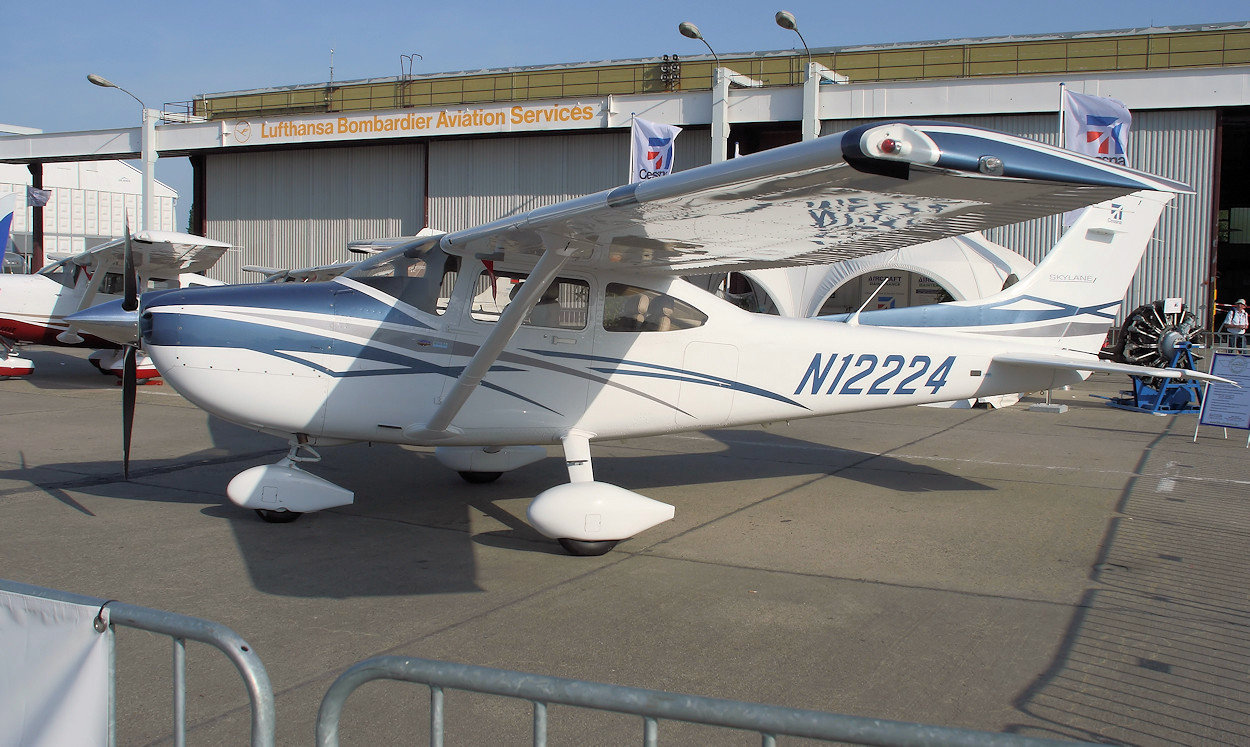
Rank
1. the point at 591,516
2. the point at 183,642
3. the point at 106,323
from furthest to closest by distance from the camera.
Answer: the point at 106,323, the point at 591,516, the point at 183,642

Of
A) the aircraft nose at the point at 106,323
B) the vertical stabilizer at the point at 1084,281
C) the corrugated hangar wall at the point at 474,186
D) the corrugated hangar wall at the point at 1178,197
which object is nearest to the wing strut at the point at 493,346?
the vertical stabilizer at the point at 1084,281

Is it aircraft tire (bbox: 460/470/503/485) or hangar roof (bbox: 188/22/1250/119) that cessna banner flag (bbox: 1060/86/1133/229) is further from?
aircraft tire (bbox: 460/470/503/485)

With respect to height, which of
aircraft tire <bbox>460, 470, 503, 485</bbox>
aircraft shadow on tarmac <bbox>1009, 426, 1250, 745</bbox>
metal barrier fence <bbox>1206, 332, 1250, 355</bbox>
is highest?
metal barrier fence <bbox>1206, 332, 1250, 355</bbox>

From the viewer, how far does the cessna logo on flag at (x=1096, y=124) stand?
15203 mm

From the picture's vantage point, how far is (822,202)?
13.7 ft

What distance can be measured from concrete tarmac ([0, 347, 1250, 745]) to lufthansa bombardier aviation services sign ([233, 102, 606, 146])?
18917 millimetres

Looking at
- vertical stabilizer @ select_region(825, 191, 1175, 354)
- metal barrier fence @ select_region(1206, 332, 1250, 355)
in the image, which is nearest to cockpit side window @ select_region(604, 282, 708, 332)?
vertical stabilizer @ select_region(825, 191, 1175, 354)

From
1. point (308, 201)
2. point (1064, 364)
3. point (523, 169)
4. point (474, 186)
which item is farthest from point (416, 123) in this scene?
point (1064, 364)

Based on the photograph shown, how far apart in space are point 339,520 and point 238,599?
179 centimetres

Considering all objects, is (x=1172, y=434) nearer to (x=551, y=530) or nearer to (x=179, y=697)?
(x=551, y=530)

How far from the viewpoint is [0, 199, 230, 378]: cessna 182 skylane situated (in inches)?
593

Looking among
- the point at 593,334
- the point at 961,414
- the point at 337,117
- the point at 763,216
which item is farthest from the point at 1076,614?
the point at 337,117

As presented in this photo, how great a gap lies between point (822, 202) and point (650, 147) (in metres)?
16.5

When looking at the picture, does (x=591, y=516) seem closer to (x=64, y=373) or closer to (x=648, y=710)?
(x=648, y=710)
